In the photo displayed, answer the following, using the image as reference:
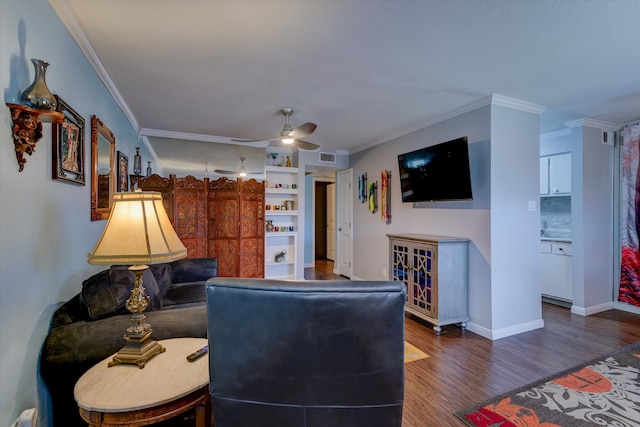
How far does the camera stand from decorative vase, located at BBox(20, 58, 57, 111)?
1.24 metres

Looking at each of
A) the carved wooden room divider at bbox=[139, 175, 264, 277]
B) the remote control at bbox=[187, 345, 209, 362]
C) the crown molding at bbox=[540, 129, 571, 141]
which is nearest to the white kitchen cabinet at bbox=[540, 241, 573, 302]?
the crown molding at bbox=[540, 129, 571, 141]

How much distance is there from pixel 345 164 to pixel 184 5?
420 cm

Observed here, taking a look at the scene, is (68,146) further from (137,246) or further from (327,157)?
(327,157)

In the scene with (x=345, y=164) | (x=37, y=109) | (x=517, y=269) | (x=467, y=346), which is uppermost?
(x=345, y=164)

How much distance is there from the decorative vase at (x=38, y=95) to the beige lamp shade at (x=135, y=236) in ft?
1.51

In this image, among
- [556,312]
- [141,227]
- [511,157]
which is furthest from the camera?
[556,312]

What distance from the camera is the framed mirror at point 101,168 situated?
2.24m

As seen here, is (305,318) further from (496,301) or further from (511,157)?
(511,157)

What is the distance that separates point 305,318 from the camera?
0.95 m

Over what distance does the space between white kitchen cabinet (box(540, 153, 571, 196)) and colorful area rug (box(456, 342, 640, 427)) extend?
266 cm

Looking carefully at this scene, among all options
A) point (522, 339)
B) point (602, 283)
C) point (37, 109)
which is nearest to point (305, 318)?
point (37, 109)

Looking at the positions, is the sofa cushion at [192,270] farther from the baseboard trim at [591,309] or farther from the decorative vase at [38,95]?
the baseboard trim at [591,309]

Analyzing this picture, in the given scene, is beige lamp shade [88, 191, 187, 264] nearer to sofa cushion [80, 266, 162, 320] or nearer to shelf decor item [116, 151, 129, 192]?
sofa cushion [80, 266, 162, 320]

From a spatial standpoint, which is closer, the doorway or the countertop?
the countertop
